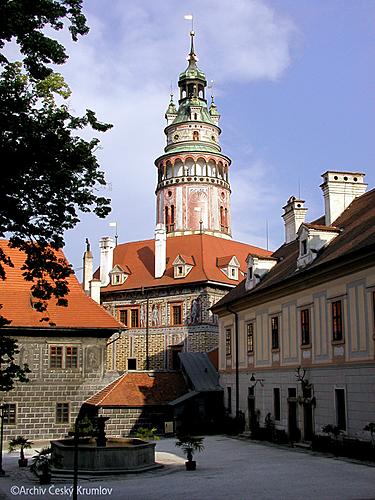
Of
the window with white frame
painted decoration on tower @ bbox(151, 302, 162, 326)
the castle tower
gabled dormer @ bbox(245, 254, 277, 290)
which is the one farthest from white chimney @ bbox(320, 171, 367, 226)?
the castle tower

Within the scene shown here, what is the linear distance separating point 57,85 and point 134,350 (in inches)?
1319

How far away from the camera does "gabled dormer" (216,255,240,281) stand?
42906mm

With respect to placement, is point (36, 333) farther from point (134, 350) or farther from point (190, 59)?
point (190, 59)

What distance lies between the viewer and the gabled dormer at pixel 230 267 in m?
42.9

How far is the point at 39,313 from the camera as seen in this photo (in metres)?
29.8

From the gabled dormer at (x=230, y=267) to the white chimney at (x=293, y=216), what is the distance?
1107 cm

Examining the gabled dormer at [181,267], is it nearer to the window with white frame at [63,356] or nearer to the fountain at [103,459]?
the window with white frame at [63,356]

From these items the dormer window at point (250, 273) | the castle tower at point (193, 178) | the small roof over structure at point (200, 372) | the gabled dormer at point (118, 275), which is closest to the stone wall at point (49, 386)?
the small roof over structure at point (200, 372)

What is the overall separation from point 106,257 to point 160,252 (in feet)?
14.4

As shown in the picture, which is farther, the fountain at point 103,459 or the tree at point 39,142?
the fountain at point 103,459

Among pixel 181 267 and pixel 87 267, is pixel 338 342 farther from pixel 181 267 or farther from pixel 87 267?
pixel 181 267

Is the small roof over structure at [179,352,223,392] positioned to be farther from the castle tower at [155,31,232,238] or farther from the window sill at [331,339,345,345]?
the castle tower at [155,31,232,238]

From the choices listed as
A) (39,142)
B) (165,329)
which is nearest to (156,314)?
(165,329)

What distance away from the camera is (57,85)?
1089 cm
